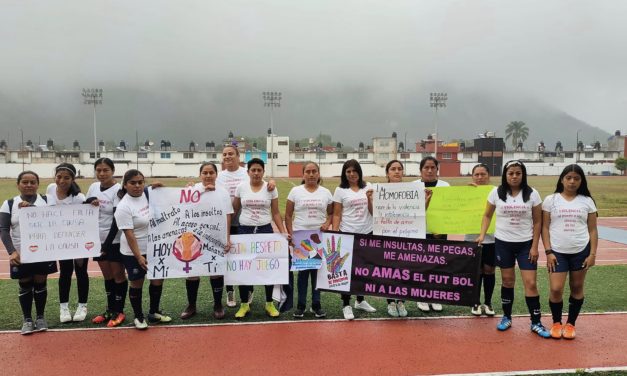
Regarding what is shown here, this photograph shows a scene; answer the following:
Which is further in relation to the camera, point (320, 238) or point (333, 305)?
point (333, 305)

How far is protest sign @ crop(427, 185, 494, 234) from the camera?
19.1ft

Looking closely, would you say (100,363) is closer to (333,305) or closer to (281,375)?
(281,375)

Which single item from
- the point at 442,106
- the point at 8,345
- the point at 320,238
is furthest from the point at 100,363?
the point at 442,106

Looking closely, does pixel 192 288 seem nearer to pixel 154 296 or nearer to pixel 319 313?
pixel 154 296

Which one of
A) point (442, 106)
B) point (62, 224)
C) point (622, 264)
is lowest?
point (622, 264)

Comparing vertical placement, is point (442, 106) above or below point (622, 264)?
above

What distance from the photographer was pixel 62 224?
5141mm

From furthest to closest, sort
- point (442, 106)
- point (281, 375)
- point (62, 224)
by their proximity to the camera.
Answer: point (442, 106) < point (62, 224) < point (281, 375)

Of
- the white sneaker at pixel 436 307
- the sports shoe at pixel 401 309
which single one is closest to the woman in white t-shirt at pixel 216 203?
the sports shoe at pixel 401 309

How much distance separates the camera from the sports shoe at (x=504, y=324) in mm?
5156

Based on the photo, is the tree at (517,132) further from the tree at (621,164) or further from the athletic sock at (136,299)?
the athletic sock at (136,299)

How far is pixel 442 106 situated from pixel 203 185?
61458 mm

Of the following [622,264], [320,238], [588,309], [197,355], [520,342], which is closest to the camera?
[197,355]

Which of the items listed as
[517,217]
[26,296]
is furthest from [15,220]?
[517,217]
